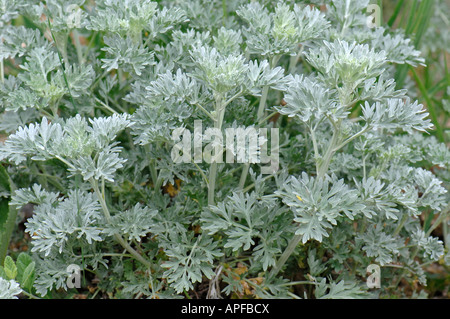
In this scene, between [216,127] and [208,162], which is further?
[208,162]

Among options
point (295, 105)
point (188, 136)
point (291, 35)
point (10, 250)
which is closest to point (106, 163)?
point (188, 136)

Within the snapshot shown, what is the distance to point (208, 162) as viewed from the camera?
1.62 m

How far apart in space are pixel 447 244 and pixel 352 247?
394 mm

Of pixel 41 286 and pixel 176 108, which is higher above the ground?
pixel 176 108

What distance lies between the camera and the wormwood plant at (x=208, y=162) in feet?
4.53

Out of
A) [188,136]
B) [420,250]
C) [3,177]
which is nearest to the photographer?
[188,136]

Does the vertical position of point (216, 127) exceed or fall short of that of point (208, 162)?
it exceeds it

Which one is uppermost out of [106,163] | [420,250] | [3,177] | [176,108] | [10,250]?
[176,108]

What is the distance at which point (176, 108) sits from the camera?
1544mm

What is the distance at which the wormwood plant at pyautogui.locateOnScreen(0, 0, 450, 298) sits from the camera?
1.38m

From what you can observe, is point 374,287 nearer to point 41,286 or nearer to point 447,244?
point 447,244

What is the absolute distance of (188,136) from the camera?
5.01 feet

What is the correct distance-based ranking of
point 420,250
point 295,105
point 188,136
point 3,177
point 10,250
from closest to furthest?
point 295,105, point 188,136, point 3,177, point 420,250, point 10,250

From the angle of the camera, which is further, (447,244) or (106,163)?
(447,244)
